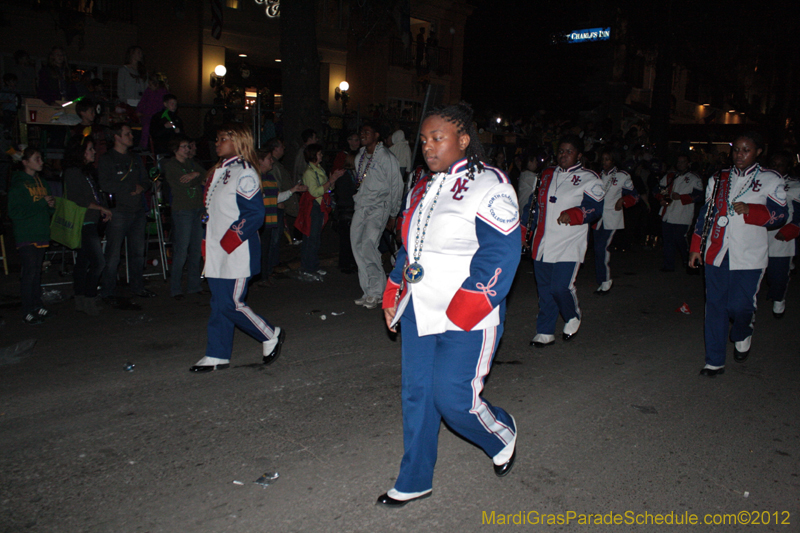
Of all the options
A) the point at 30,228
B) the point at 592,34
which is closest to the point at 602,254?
the point at 30,228

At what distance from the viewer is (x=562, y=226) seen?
6.17 metres

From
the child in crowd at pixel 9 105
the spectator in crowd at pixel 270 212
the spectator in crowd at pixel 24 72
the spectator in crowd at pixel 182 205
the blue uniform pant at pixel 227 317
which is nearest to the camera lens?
the blue uniform pant at pixel 227 317

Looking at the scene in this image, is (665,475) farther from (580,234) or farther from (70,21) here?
(70,21)

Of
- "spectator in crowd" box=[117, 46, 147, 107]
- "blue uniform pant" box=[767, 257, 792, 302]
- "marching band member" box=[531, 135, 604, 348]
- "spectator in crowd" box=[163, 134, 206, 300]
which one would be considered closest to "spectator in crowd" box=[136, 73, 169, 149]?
"spectator in crowd" box=[117, 46, 147, 107]

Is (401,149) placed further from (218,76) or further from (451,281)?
(218,76)

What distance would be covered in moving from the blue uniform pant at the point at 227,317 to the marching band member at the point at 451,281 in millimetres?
2379

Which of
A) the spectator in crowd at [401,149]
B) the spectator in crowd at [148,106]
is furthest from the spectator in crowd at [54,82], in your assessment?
the spectator in crowd at [401,149]

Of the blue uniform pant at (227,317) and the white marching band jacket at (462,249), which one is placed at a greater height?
the white marching band jacket at (462,249)

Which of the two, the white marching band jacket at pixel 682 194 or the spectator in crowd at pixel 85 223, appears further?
the white marching band jacket at pixel 682 194

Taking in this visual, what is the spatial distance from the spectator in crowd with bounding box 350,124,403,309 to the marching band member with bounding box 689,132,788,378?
11.5ft

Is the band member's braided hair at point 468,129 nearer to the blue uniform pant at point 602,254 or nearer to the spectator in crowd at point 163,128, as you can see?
the blue uniform pant at point 602,254

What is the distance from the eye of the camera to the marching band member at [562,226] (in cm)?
615

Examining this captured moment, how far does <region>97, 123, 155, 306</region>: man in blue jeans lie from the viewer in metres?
7.53

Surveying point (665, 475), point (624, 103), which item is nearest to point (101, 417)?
point (665, 475)
